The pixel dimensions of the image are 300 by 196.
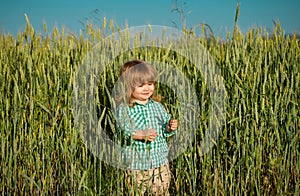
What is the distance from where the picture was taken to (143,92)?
181 centimetres

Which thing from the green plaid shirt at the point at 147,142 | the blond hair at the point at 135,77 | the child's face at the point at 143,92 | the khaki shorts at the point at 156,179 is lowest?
the khaki shorts at the point at 156,179

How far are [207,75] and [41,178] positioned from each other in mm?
894

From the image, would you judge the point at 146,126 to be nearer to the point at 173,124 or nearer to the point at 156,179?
the point at 173,124

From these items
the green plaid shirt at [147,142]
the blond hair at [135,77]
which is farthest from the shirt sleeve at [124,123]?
the blond hair at [135,77]

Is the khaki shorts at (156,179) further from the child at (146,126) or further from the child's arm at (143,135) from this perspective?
the child's arm at (143,135)

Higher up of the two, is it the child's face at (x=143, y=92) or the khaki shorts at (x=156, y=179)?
the child's face at (x=143, y=92)

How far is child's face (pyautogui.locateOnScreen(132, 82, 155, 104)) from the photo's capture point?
181 centimetres

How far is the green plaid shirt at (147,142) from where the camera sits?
1.73 m

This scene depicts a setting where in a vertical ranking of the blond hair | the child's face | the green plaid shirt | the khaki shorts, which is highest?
the blond hair

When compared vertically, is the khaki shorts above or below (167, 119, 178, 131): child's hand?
below

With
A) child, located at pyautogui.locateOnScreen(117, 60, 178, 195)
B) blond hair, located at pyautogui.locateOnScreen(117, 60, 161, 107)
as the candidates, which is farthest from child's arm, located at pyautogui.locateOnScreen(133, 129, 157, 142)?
blond hair, located at pyautogui.locateOnScreen(117, 60, 161, 107)

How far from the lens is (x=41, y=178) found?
188 centimetres

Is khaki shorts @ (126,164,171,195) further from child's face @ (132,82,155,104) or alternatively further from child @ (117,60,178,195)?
child's face @ (132,82,155,104)

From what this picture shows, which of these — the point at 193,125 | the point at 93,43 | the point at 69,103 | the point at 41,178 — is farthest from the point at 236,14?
the point at 41,178
